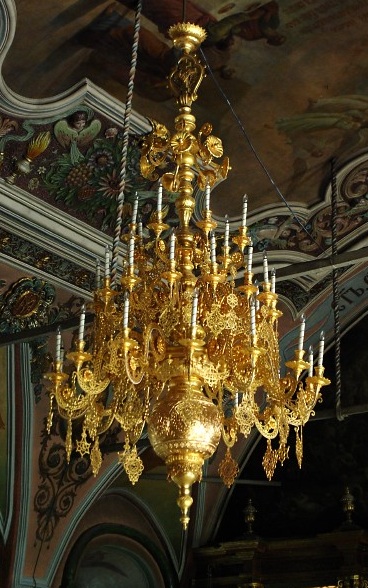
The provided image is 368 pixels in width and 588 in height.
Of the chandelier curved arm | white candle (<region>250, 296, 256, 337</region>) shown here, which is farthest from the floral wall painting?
white candle (<region>250, 296, 256, 337</region>)

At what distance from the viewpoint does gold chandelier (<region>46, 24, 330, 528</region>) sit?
247 inches

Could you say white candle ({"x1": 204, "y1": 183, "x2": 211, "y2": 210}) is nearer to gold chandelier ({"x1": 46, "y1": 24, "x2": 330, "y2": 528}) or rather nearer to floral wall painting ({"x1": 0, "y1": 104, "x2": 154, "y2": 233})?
gold chandelier ({"x1": 46, "y1": 24, "x2": 330, "y2": 528})

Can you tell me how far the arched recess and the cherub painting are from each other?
6437mm

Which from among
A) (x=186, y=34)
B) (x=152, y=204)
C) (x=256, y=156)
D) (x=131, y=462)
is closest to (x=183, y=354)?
(x=131, y=462)

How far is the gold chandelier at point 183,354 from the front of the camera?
627cm

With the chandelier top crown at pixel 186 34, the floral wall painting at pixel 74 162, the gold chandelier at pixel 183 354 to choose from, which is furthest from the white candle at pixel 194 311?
the floral wall painting at pixel 74 162

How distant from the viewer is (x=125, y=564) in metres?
14.1

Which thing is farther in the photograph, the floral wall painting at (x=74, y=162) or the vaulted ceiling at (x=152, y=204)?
the floral wall painting at (x=74, y=162)

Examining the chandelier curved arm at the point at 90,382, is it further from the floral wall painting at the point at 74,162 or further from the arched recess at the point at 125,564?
the arched recess at the point at 125,564

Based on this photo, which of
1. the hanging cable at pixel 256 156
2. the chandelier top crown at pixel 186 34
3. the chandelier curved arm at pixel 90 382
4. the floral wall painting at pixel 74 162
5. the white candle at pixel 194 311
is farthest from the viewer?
the floral wall painting at pixel 74 162

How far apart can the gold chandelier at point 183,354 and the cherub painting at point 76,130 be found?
78.0 inches

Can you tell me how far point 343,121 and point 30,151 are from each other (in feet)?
9.33

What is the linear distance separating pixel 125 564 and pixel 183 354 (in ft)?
27.5

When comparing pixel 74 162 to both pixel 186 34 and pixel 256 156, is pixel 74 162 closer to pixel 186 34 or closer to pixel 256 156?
pixel 256 156
